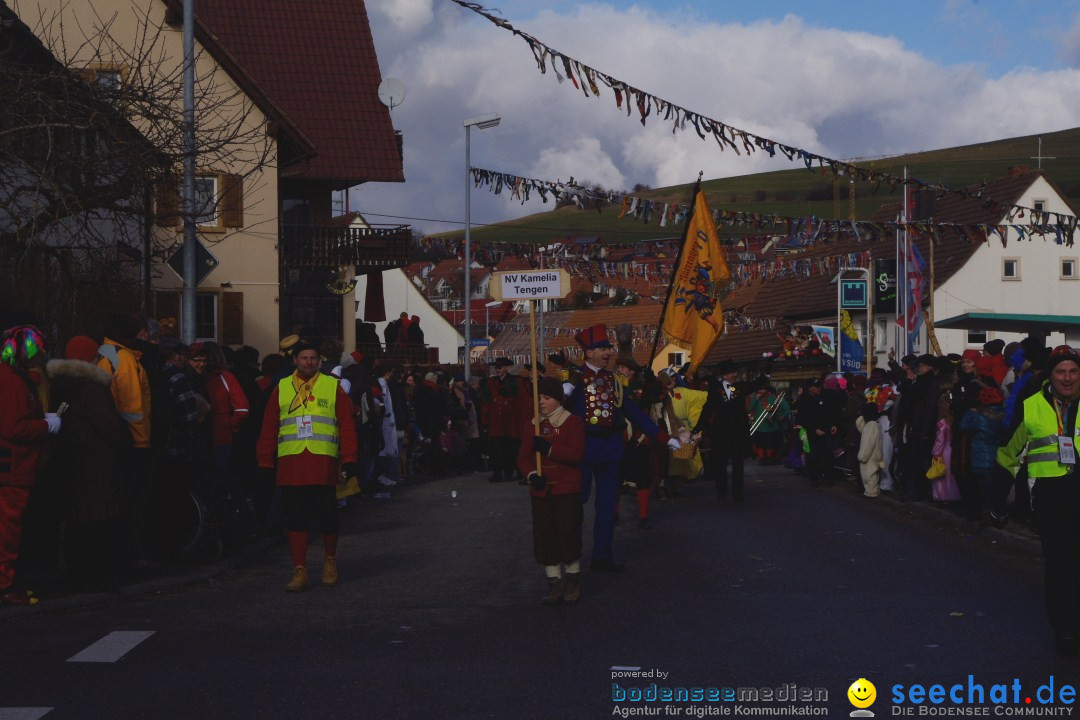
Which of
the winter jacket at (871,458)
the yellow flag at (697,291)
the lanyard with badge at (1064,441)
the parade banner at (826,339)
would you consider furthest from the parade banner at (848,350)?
the lanyard with badge at (1064,441)

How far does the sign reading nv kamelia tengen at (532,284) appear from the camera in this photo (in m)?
14.6

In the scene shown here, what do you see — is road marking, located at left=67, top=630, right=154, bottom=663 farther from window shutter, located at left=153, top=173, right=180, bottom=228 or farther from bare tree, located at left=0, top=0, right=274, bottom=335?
window shutter, located at left=153, top=173, right=180, bottom=228

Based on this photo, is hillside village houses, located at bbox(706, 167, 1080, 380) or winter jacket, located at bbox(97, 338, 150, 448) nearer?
winter jacket, located at bbox(97, 338, 150, 448)

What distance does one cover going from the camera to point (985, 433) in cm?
1549

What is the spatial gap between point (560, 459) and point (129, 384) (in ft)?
10.1

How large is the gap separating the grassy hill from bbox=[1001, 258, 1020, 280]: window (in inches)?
2021

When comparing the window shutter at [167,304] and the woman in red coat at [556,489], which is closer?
the woman in red coat at [556,489]

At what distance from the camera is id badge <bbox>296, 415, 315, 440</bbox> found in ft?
38.0

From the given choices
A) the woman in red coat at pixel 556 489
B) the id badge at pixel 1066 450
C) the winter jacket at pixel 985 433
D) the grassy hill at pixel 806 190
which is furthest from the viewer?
the grassy hill at pixel 806 190

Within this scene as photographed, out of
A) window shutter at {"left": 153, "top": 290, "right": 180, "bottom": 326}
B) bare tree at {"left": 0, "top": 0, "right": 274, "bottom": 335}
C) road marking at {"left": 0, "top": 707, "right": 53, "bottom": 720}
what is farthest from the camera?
window shutter at {"left": 153, "top": 290, "right": 180, "bottom": 326}

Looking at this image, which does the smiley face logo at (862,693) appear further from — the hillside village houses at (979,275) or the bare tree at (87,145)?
the hillside village houses at (979,275)

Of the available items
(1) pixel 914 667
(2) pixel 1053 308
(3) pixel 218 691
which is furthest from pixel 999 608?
(2) pixel 1053 308

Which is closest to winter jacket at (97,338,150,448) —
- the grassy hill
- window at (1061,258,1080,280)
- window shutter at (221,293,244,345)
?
window shutter at (221,293,244,345)

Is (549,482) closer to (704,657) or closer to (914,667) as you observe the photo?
(704,657)
